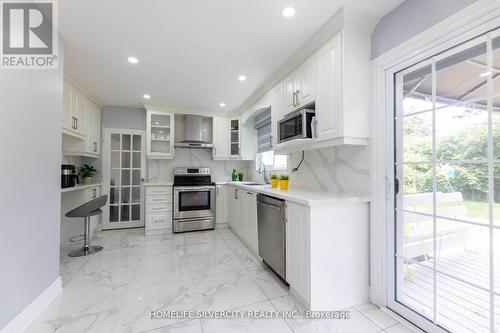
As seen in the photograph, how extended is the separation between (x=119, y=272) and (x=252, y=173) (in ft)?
9.52

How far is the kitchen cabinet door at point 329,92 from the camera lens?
1.80 meters

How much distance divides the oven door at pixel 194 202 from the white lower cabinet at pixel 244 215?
0.41 metres

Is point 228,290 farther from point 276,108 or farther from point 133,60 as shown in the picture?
point 133,60

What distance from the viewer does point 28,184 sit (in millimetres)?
1603

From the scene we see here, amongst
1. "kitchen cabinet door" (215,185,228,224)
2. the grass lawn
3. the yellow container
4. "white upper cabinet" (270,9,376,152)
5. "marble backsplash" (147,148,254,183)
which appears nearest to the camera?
the grass lawn

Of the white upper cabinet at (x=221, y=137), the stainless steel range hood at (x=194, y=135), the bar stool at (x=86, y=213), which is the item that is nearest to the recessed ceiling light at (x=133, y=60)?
the stainless steel range hood at (x=194, y=135)

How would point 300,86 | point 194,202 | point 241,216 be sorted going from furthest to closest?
point 194,202
point 241,216
point 300,86

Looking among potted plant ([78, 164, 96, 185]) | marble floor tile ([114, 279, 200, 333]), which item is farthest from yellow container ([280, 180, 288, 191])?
potted plant ([78, 164, 96, 185])

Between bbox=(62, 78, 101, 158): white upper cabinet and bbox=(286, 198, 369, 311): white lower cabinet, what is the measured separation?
10.9 ft

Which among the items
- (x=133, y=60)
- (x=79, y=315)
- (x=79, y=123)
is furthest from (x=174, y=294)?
(x=79, y=123)

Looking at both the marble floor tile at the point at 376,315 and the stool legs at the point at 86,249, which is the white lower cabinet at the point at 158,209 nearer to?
the stool legs at the point at 86,249

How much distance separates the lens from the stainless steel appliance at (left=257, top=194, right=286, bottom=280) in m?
2.07

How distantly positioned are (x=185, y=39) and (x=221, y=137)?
8.55 feet

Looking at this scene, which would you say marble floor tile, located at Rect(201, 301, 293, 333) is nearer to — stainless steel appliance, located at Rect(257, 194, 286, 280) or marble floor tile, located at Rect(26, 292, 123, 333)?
stainless steel appliance, located at Rect(257, 194, 286, 280)
